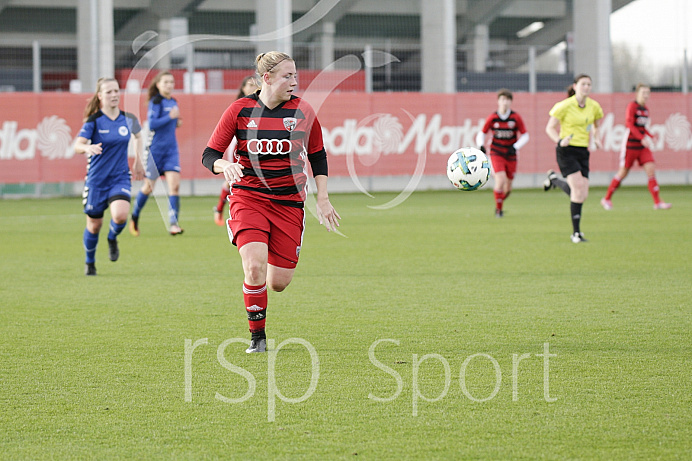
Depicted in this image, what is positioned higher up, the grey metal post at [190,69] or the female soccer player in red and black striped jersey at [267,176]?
the grey metal post at [190,69]

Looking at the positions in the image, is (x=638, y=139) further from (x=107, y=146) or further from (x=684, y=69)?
(x=684, y=69)

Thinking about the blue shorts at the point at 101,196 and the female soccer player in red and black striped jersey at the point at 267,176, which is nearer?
the female soccer player in red and black striped jersey at the point at 267,176

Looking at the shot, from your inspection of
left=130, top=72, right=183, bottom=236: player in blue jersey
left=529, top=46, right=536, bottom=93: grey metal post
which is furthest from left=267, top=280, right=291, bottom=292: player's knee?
left=529, top=46, right=536, bottom=93: grey metal post

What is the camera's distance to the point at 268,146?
20.0ft

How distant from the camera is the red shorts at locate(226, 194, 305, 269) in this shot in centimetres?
608

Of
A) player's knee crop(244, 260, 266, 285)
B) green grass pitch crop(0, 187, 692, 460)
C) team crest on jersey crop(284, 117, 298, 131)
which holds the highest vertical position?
team crest on jersey crop(284, 117, 298, 131)

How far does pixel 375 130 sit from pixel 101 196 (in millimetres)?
17142

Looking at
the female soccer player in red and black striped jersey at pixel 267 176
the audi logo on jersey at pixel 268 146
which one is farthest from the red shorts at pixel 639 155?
the audi logo on jersey at pixel 268 146

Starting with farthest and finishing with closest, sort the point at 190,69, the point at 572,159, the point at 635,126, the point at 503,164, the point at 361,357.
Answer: the point at 190,69 < the point at 635,126 < the point at 503,164 < the point at 572,159 < the point at 361,357

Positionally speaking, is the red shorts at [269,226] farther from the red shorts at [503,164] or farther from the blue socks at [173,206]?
the red shorts at [503,164]

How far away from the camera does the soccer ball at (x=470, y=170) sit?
855 centimetres

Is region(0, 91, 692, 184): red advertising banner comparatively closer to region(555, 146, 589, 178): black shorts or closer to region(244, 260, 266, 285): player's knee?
region(555, 146, 589, 178): black shorts

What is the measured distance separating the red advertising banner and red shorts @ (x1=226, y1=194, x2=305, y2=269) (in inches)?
727

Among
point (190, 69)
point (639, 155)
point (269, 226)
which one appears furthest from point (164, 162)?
point (190, 69)
